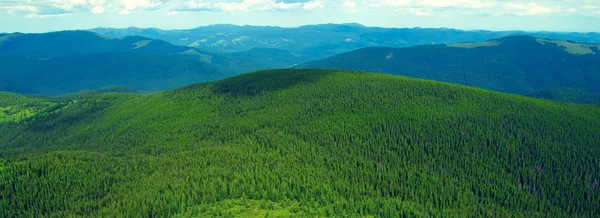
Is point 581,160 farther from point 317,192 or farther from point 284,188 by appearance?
point 284,188

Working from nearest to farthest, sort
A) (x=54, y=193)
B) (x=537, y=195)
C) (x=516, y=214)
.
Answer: (x=54, y=193) → (x=516, y=214) → (x=537, y=195)

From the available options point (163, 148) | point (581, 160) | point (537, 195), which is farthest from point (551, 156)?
point (163, 148)

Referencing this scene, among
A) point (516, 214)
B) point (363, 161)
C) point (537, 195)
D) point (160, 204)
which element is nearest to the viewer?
point (160, 204)

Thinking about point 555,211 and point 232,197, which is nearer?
point 232,197

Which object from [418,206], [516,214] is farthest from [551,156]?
[418,206]

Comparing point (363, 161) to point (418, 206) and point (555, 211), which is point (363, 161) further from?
point (555, 211)

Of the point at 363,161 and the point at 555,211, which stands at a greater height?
the point at 363,161
